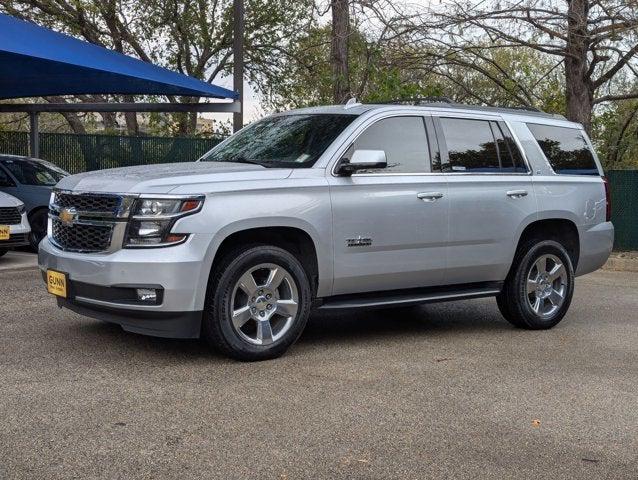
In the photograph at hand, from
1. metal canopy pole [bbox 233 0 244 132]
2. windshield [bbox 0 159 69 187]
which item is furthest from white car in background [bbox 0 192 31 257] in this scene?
metal canopy pole [bbox 233 0 244 132]

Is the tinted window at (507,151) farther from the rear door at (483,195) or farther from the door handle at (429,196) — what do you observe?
the door handle at (429,196)

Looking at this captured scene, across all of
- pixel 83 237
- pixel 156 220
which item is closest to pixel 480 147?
pixel 156 220

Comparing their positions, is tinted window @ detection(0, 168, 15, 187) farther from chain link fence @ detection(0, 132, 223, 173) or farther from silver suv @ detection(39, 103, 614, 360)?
silver suv @ detection(39, 103, 614, 360)

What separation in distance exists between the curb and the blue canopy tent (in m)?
7.15

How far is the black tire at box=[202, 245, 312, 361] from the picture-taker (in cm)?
632

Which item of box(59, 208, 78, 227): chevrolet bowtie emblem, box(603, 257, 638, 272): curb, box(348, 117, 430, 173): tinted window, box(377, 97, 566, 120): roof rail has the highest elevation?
box(377, 97, 566, 120): roof rail

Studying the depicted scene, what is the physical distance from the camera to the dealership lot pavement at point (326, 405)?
449 cm

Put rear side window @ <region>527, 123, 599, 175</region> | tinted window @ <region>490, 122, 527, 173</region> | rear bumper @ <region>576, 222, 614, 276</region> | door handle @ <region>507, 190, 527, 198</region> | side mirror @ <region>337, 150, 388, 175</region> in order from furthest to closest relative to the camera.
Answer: rear bumper @ <region>576, 222, 614, 276</region>
rear side window @ <region>527, 123, 599, 175</region>
tinted window @ <region>490, 122, 527, 173</region>
door handle @ <region>507, 190, 527, 198</region>
side mirror @ <region>337, 150, 388, 175</region>

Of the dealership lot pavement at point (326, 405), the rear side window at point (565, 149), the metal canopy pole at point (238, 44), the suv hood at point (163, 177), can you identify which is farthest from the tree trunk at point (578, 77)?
the suv hood at point (163, 177)

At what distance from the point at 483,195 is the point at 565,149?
4.66 ft

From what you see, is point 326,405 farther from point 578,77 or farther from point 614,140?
point 614,140

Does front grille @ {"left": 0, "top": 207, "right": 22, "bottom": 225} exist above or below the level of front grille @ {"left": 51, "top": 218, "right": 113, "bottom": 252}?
below

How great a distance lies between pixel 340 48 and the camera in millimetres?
17125

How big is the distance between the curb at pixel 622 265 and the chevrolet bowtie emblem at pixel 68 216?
10642 mm
